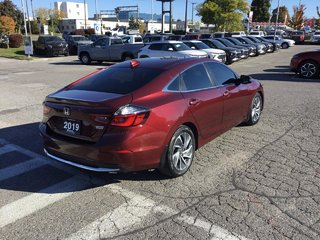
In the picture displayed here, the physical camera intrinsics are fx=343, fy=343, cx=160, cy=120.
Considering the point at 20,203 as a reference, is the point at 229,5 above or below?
above

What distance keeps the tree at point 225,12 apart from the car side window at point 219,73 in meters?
48.0

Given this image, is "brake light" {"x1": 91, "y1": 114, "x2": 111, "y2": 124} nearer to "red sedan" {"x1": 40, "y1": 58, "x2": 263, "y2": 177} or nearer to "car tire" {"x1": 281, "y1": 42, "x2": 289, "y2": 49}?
"red sedan" {"x1": 40, "y1": 58, "x2": 263, "y2": 177}

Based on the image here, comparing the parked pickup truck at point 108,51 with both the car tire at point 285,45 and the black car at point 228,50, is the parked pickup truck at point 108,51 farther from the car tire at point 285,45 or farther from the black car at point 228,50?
the car tire at point 285,45

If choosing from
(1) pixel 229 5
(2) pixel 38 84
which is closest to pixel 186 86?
(2) pixel 38 84

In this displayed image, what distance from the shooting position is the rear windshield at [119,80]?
440 centimetres

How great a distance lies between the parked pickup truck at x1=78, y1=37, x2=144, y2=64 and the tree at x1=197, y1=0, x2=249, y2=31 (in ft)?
107

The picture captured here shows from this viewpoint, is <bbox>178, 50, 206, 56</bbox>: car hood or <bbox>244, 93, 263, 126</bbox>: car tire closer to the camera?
<bbox>244, 93, 263, 126</bbox>: car tire

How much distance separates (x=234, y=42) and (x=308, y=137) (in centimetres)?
1968

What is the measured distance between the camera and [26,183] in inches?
175

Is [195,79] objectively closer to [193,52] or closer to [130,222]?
[130,222]

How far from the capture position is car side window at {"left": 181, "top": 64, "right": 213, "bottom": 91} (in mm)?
4719

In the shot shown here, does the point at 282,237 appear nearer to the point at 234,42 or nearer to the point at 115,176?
the point at 115,176

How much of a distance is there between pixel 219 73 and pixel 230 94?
1.26 feet

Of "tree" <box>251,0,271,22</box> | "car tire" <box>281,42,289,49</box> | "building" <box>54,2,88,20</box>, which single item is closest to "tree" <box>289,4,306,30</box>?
"tree" <box>251,0,271,22</box>
